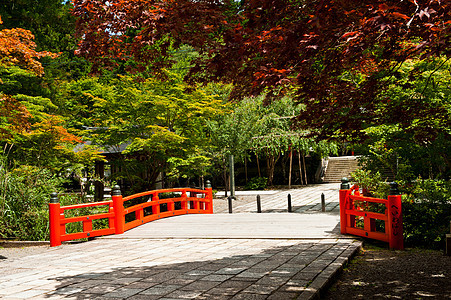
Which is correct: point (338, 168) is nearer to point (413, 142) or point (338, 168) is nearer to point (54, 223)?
point (413, 142)

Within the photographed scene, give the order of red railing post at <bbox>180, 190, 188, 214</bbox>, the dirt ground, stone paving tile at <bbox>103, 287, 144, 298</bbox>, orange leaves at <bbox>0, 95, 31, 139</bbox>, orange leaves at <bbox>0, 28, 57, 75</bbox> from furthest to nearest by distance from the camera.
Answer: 1. red railing post at <bbox>180, 190, 188, 214</bbox>
2. orange leaves at <bbox>0, 95, 31, 139</bbox>
3. orange leaves at <bbox>0, 28, 57, 75</bbox>
4. the dirt ground
5. stone paving tile at <bbox>103, 287, 144, 298</bbox>

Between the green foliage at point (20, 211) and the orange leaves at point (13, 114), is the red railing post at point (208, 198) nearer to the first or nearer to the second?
the green foliage at point (20, 211)

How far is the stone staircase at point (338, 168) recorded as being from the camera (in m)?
31.4

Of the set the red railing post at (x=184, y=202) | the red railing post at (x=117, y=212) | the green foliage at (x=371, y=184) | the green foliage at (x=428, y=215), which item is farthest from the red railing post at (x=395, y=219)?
the red railing post at (x=184, y=202)

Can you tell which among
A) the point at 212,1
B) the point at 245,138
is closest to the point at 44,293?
the point at 212,1

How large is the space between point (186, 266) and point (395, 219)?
11.8ft

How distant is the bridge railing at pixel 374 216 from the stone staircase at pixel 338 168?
22.8m

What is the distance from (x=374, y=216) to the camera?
24.7 ft

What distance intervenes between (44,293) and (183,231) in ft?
16.0

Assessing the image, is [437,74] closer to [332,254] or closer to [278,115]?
[332,254]

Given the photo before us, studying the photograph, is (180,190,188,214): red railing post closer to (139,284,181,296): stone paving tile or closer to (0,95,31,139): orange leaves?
(0,95,31,139): orange leaves

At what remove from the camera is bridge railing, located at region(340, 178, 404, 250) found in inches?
283

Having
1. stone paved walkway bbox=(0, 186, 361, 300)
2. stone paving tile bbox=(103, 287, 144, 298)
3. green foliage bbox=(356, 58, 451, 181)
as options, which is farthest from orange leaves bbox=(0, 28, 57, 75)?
green foliage bbox=(356, 58, 451, 181)

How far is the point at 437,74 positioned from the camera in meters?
9.73
